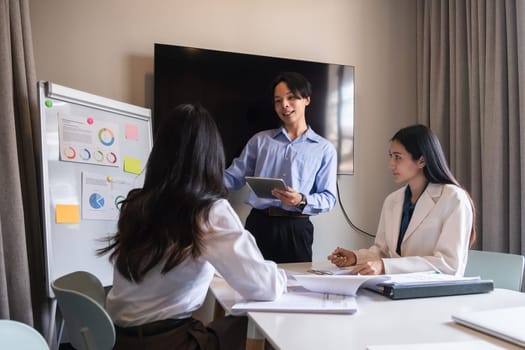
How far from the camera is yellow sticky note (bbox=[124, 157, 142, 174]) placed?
224 centimetres

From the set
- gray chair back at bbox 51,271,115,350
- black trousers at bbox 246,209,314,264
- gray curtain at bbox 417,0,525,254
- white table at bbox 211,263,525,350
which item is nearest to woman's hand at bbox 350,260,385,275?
white table at bbox 211,263,525,350

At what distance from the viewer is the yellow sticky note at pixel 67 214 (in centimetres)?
188

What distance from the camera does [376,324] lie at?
3.13 feet

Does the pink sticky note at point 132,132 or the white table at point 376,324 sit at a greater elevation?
the pink sticky note at point 132,132

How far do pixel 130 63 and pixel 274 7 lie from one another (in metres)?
1.03

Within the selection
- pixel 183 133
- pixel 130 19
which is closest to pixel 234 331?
pixel 183 133

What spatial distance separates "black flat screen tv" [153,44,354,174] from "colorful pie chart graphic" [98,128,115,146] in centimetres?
32

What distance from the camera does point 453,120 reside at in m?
2.80

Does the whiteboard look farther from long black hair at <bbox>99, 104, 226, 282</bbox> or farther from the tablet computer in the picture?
long black hair at <bbox>99, 104, 226, 282</bbox>

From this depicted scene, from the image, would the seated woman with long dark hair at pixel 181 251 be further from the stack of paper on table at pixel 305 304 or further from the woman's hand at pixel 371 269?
the woman's hand at pixel 371 269

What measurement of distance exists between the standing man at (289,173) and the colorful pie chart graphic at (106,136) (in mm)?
622

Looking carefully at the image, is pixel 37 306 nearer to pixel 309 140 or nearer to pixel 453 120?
pixel 309 140

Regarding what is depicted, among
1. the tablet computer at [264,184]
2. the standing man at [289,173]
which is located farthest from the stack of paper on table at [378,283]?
the standing man at [289,173]

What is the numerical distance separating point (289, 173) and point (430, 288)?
1204 millimetres
